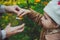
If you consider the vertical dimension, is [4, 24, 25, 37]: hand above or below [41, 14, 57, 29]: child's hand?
below

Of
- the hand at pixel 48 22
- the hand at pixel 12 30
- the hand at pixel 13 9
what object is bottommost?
the hand at pixel 12 30

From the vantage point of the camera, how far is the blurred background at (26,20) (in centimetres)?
179

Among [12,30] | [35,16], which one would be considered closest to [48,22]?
[35,16]

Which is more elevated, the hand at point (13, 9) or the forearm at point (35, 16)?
the hand at point (13, 9)

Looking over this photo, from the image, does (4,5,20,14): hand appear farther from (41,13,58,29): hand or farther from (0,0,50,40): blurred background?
(41,13,58,29): hand

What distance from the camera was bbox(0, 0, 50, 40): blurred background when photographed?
1.79 m

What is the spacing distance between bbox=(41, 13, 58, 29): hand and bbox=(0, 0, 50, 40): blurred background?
0.23 feet

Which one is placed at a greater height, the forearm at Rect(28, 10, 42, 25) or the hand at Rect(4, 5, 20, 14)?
the hand at Rect(4, 5, 20, 14)

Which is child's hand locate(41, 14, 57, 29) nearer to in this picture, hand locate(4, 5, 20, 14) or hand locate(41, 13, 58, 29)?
hand locate(41, 13, 58, 29)

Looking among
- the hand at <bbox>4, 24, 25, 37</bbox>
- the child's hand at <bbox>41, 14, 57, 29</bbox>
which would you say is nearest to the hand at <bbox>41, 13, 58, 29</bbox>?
the child's hand at <bbox>41, 14, 57, 29</bbox>

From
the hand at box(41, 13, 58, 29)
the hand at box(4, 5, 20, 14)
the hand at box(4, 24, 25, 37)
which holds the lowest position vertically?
the hand at box(4, 24, 25, 37)

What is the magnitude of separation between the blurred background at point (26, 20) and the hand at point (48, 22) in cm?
7

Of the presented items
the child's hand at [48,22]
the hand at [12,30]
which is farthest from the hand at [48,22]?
the hand at [12,30]

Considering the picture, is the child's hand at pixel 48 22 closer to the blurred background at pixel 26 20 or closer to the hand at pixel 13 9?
the blurred background at pixel 26 20
